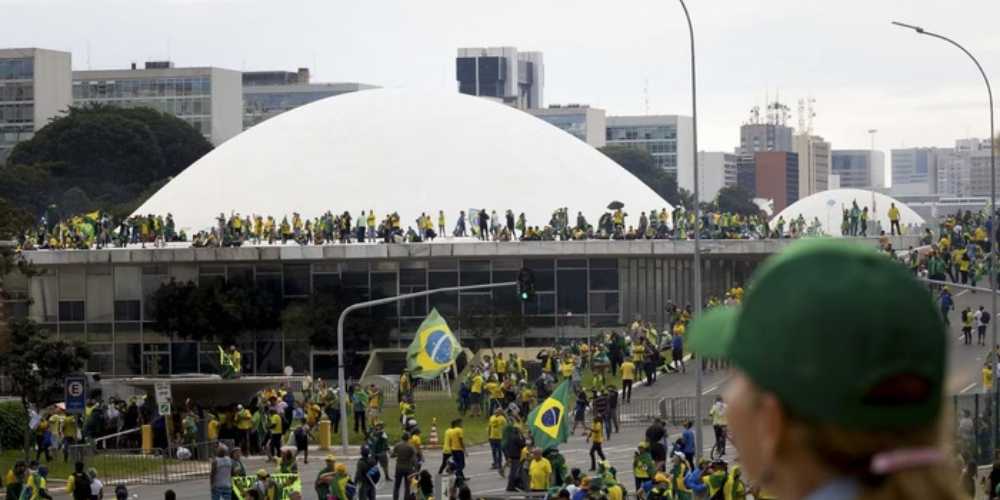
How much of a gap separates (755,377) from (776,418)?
50 millimetres

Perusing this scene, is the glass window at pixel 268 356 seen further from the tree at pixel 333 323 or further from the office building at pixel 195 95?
the office building at pixel 195 95

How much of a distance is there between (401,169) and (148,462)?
171ft

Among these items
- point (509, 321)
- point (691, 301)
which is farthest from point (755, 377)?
point (691, 301)

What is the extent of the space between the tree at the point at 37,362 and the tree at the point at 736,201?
127m

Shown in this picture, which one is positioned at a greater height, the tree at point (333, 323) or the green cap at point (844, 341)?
the green cap at point (844, 341)

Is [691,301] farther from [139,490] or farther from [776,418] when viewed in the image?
[776,418]

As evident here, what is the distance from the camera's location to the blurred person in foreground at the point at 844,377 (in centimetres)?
219

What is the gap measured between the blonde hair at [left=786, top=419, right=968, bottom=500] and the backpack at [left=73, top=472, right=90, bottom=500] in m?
27.0

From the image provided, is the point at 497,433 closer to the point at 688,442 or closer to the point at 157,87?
the point at 688,442

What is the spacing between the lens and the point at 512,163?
3679 inches

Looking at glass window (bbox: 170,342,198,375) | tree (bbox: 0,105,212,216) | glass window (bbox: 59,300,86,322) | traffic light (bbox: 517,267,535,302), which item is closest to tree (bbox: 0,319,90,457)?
traffic light (bbox: 517,267,535,302)

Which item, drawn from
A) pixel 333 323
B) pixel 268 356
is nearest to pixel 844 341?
pixel 333 323

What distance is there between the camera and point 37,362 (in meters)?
49.9

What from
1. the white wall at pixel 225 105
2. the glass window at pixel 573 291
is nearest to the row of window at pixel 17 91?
the white wall at pixel 225 105
